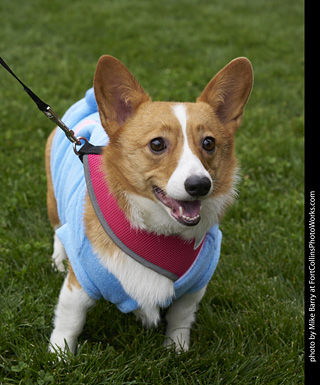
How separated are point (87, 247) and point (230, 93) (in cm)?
109

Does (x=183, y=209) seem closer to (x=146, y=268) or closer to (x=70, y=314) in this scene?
(x=146, y=268)

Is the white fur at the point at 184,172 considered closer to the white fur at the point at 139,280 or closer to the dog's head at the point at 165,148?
the dog's head at the point at 165,148

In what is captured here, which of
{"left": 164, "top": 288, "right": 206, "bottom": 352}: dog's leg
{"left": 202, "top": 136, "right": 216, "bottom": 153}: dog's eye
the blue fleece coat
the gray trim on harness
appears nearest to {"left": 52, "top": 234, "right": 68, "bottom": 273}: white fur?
the blue fleece coat

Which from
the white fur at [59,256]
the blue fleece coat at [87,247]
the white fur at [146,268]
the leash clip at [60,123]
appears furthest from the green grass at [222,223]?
the leash clip at [60,123]

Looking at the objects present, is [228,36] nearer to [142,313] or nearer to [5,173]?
[5,173]

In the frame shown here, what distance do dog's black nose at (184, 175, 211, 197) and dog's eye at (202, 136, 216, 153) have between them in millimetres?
337

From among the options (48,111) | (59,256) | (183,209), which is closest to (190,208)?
(183,209)

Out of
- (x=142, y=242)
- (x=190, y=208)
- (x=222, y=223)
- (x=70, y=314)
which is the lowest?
(x=222, y=223)

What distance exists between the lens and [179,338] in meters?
2.83

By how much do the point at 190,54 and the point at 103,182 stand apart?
5.28 metres

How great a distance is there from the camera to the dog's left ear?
98.5 inches

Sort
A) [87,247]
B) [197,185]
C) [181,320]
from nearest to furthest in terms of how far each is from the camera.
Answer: [197,185] → [87,247] → [181,320]

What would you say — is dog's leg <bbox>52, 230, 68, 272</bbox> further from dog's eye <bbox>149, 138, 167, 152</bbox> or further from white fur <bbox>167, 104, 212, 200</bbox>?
white fur <bbox>167, 104, 212, 200</bbox>
